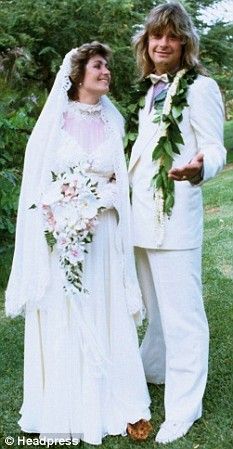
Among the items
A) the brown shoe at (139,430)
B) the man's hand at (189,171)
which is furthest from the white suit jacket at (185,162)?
the brown shoe at (139,430)

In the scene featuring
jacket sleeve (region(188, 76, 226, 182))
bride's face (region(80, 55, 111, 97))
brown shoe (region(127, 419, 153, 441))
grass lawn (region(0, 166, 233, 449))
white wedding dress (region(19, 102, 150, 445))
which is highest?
bride's face (region(80, 55, 111, 97))

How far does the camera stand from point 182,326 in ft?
11.8

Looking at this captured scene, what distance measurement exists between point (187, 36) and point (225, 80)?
33.5 feet

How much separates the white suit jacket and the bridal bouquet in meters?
0.27

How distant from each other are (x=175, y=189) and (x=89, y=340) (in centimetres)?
90

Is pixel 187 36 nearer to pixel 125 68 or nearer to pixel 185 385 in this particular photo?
pixel 185 385

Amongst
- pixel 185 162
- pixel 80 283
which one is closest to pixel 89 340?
pixel 80 283

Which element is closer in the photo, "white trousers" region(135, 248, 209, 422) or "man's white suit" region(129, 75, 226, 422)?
"man's white suit" region(129, 75, 226, 422)

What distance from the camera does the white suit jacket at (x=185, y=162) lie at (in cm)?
338

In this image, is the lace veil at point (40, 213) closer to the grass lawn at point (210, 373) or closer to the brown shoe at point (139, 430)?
the brown shoe at point (139, 430)

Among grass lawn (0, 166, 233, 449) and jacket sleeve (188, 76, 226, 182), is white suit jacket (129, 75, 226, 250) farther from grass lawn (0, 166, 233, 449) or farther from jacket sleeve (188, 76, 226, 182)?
grass lawn (0, 166, 233, 449)

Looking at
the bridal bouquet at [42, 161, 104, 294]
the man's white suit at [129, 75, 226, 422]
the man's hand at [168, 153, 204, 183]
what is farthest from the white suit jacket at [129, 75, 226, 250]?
the bridal bouquet at [42, 161, 104, 294]

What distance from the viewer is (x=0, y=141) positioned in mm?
7305

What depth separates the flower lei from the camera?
342 cm
